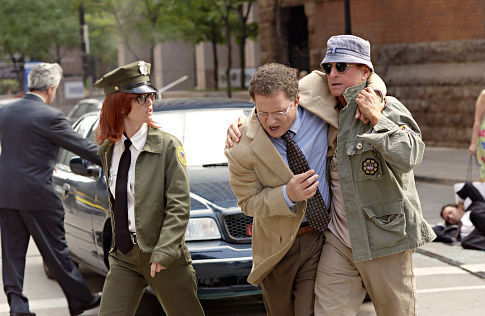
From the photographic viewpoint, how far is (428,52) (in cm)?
2100

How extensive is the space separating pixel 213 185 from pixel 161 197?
6.31 feet

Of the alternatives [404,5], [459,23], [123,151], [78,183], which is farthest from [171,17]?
[123,151]

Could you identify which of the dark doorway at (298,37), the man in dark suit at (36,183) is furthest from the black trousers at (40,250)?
the dark doorway at (298,37)

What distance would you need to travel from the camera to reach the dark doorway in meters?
27.2

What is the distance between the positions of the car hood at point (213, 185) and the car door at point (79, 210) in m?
0.98

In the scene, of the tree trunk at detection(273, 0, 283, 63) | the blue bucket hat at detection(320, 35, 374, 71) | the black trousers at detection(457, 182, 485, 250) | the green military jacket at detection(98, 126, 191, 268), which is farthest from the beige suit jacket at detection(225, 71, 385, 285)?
the tree trunk at detection(273, 0, 283, 63)

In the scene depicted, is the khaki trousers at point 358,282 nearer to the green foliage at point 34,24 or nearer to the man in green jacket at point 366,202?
the man in green jacket at point 366,202

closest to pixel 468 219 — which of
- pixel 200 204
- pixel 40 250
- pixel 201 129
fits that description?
pixel 201 129

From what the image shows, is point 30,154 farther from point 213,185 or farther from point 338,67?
point 338,67

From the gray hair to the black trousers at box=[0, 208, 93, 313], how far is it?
100 cm

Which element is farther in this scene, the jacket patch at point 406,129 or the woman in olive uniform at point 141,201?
the woman in olive uniform at point 141,201

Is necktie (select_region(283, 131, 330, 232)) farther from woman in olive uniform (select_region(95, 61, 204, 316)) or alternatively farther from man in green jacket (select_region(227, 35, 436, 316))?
woman in olive uniform (select_region(95, 61, 204, 316))

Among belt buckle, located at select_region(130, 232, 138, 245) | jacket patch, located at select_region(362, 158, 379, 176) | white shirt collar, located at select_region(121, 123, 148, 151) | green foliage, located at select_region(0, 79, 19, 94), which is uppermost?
white shirt collar, located at select_region(121, 123, 148, 151)

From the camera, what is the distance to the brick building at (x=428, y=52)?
1964 centimetres
